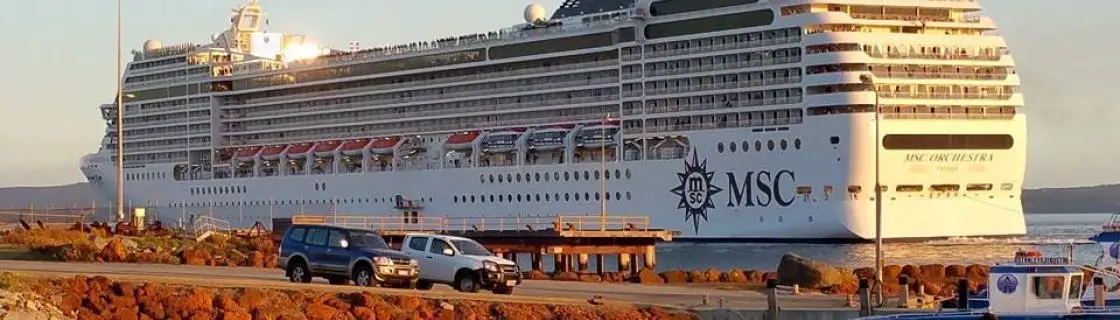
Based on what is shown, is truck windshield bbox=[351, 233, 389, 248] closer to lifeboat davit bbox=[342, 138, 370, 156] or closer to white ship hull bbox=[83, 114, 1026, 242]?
white ship hull bbox=[83, 114, 1026, 242]

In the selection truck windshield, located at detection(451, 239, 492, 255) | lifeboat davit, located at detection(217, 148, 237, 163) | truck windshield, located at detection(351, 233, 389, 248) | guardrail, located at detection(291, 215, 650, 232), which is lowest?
guardrail, located at detection(291, 215, 650, 232)

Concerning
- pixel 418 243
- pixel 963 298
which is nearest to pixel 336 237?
pixel 418 243

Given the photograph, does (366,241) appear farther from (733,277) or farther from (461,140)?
(461,140)

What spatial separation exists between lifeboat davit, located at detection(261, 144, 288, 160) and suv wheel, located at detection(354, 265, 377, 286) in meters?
60.2

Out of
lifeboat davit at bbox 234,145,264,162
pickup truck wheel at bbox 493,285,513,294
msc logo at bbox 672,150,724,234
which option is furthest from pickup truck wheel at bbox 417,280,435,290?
lifeboat davit at bbox 234,145,264,162

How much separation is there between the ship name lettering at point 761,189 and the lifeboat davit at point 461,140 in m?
15.6

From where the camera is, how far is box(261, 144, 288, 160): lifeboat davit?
89281mm

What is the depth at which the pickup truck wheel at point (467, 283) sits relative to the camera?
1174 inches

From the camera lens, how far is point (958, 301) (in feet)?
87.7

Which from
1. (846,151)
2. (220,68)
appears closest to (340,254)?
(846,151)

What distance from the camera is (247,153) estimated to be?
91438 mm

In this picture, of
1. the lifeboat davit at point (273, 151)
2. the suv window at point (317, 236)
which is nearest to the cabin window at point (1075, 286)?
the suv window at point (317, 236)

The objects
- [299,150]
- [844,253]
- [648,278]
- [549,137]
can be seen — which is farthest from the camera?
[299,150]

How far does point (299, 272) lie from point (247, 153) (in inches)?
2439
